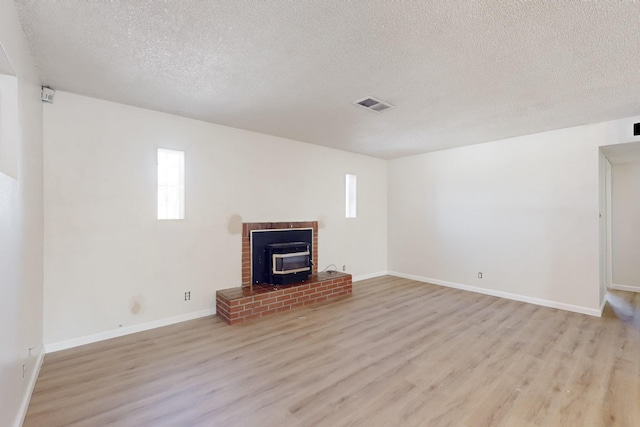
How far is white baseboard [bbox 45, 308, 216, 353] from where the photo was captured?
284cm

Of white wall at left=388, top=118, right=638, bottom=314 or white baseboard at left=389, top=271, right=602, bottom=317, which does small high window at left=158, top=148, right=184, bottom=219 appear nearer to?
white wall at left=388, top=118, right=638, bottom=314

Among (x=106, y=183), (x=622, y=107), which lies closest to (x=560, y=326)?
(x=622, y=107)

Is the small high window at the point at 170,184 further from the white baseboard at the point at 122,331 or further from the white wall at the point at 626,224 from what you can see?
the white wall at the point at 626,224

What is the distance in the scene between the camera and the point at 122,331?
10.4 feet

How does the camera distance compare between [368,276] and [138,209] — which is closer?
[138,209]

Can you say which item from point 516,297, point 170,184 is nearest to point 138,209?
point 170,184

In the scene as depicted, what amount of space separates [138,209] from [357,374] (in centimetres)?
298

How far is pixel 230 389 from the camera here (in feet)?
7.21

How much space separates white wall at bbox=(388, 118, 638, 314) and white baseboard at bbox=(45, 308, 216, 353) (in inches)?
166

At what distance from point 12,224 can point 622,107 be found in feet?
18.7

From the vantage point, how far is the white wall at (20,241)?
1.53 metres

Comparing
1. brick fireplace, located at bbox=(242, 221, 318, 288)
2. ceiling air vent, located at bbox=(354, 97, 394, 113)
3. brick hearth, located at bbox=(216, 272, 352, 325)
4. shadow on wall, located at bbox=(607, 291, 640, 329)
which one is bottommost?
shadow on wall, located at bbox=(607, 291, 640, 329)

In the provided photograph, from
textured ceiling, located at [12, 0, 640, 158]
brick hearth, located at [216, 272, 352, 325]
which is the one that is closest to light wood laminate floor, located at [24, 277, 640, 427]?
brick hearth, located at [216, 272, 352, 325]

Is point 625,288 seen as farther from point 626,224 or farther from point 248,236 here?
point 248,236
